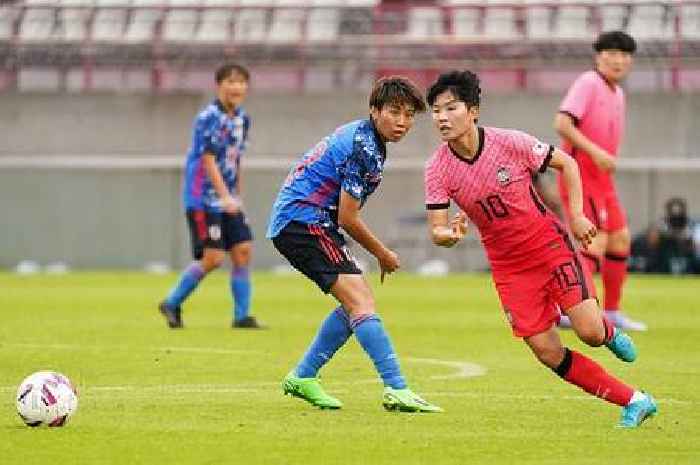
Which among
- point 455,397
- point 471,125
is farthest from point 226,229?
point 471,125

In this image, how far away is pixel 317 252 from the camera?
9.73 metres

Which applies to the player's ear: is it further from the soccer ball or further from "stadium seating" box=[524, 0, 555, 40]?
"stadium seating" box=[524, 0, 555, 40]

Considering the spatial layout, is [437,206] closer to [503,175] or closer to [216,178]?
[503,175]

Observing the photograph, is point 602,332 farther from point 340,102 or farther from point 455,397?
point 340,102

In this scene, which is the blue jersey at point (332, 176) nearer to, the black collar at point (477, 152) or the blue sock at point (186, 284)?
the black collar at point (477, 152)

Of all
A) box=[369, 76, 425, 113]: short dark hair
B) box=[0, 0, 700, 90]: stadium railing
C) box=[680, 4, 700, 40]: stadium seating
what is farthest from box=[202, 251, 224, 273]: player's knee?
box=[680, 4, 700, 40]: stadium seating

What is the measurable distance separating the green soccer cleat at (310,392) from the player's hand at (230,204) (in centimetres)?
634

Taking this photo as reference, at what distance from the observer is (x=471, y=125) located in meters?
9.10

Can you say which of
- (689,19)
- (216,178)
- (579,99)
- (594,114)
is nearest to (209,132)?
A: (216,178)

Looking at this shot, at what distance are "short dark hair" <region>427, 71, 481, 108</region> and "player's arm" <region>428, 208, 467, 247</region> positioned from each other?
560 mm

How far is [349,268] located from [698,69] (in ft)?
72.6

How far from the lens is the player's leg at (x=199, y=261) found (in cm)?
1603

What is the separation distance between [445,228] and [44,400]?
2.05 m

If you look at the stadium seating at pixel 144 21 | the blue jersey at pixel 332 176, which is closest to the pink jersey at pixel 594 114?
the blue jersey at pixel 332 176
